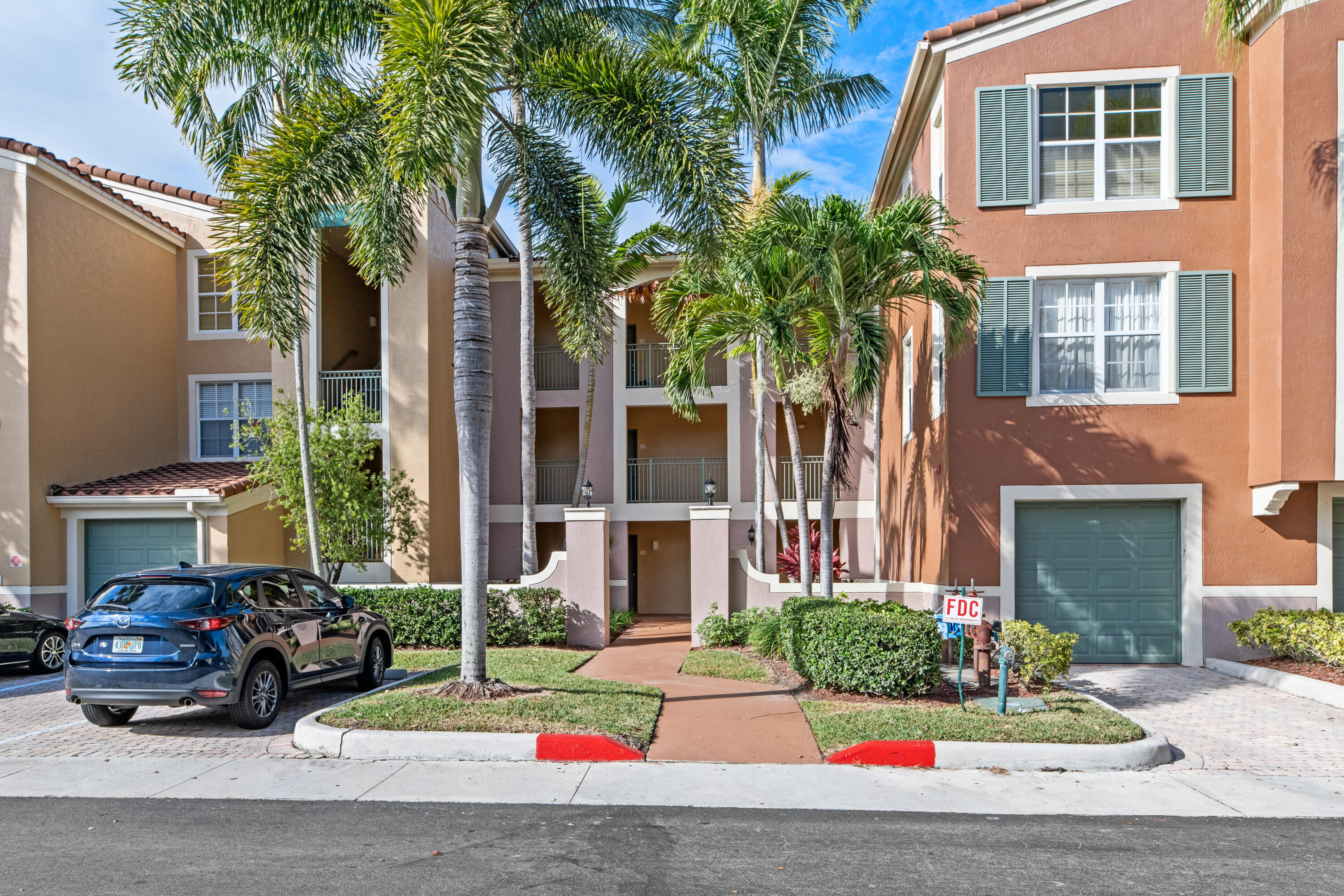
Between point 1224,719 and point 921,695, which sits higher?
point 921,695

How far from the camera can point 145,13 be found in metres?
10.5

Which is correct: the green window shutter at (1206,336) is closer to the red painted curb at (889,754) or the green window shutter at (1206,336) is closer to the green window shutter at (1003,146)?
the green window shutter at (1003,146)

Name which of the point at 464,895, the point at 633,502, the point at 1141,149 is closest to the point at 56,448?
the point at 633,502

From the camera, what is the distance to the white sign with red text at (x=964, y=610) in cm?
882

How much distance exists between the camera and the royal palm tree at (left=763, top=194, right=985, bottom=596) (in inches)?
442

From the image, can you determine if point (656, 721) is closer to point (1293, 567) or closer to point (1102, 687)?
point (1102, 687)

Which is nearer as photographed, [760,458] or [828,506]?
[828,506]

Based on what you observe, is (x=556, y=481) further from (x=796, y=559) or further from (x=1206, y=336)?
(x=1206, y=336)

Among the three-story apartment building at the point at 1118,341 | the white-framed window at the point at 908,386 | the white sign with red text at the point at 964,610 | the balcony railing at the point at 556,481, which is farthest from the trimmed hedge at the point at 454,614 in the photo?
the white sign with red text at the point at 964,610

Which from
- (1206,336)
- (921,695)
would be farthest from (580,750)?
(1206,336)

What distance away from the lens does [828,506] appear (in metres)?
12.8

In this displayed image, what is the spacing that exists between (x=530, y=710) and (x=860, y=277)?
22.5ft

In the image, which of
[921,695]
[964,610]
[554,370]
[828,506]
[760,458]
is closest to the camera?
[964,610]

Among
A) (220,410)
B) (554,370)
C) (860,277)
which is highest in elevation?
(860,277)
